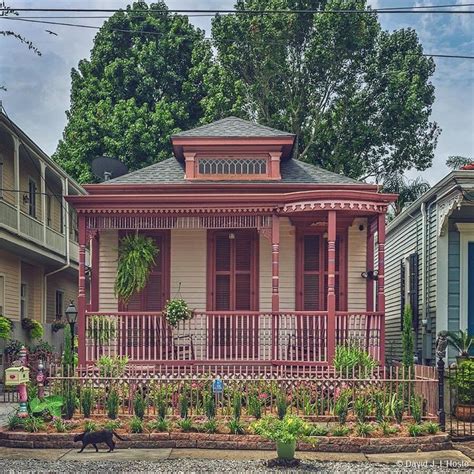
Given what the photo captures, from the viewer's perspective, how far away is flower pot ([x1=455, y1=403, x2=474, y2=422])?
13.6m

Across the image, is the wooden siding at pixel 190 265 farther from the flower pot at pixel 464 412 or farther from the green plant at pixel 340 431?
the flower pot at pixel 464 412

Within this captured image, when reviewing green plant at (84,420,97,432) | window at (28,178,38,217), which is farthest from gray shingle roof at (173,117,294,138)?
window at (28,178,38,217)

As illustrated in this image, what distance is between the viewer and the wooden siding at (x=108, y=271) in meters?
16.7

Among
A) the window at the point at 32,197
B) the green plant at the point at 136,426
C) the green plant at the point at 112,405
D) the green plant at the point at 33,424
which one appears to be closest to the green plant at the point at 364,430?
the green plant at the point at 136,426

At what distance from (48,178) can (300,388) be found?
56.1 ft

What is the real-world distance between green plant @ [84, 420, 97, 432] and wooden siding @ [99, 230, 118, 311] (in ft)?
14.9

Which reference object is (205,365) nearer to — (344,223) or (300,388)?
(300,388)

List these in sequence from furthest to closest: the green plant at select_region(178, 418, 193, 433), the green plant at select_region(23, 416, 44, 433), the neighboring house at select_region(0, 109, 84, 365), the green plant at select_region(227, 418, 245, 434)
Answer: the neighboring house at select_region(0, 109, 84, 365) < the green plant at select_region(23, 416, 44, 433) < the green plant at select_region(178, 418, 193, 433) < the green plant at select_region(227, 418, 245, 434)

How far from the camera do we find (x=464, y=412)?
13594mm

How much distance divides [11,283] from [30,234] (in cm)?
213

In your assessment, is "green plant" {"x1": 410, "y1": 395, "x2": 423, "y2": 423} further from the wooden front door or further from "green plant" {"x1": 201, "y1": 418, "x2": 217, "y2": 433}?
the wooden front door

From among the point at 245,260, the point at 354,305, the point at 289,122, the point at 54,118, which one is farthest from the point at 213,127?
the point at 54,118

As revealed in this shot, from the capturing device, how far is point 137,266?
15781 mm

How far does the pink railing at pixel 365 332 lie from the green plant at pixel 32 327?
40.0 ft
